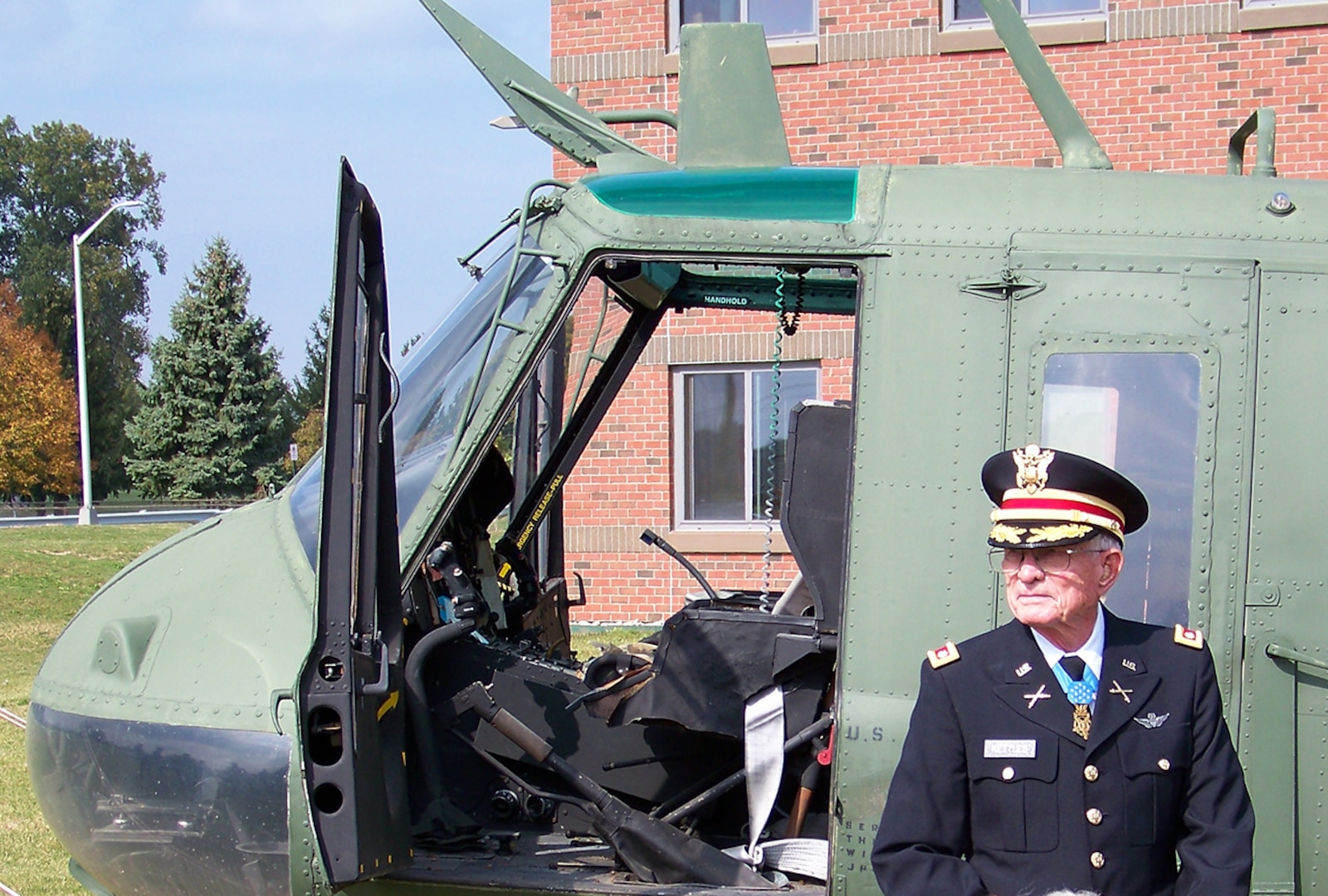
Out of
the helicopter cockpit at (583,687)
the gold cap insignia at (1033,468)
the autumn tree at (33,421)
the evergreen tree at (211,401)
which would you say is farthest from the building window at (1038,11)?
the autumn tree at (33,421)

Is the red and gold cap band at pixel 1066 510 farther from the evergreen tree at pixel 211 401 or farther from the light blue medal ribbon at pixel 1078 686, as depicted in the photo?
the evergreen tree at pixel 211 401

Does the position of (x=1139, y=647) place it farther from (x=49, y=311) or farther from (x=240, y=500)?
(x=49, y=311)

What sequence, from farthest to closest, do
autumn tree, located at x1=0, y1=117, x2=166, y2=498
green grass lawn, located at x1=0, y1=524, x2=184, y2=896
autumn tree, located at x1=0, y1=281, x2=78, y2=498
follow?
1. autumn tree, located at x1=0, y1=117, x2=166, y2=498
2. autumn tree, located at x1=0, y1=281, x2=78, y2=498
3. green grass lawn, located at x1=0, y1=524, x2=184, y2=896

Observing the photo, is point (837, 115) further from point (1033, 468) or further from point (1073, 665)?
point (1073, 665)

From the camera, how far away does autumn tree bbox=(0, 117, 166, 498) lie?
2131 inches

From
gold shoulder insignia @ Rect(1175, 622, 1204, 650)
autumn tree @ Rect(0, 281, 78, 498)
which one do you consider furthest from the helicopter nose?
autumn tree @ Rect(0, 281, 78, 498)

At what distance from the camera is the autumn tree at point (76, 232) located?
54.1 meters

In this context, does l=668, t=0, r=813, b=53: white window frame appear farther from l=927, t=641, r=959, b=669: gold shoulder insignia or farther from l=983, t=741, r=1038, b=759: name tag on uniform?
l=983, t=741, r=1038, b=759: name tag on uniform

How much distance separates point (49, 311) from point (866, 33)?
5067cm

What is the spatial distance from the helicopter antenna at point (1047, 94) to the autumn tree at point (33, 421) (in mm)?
45010

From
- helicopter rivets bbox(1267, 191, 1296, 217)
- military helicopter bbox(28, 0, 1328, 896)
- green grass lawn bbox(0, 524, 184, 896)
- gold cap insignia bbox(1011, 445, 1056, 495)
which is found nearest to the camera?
gold cap insignia bbox(1011, 445, 1056, 495)

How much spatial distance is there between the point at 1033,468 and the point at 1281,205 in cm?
142

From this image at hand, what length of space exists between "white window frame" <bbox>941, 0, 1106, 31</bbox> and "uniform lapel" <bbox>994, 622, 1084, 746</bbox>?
376 inches

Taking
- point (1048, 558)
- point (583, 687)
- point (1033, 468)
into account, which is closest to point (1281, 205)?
point (1033, 468)
